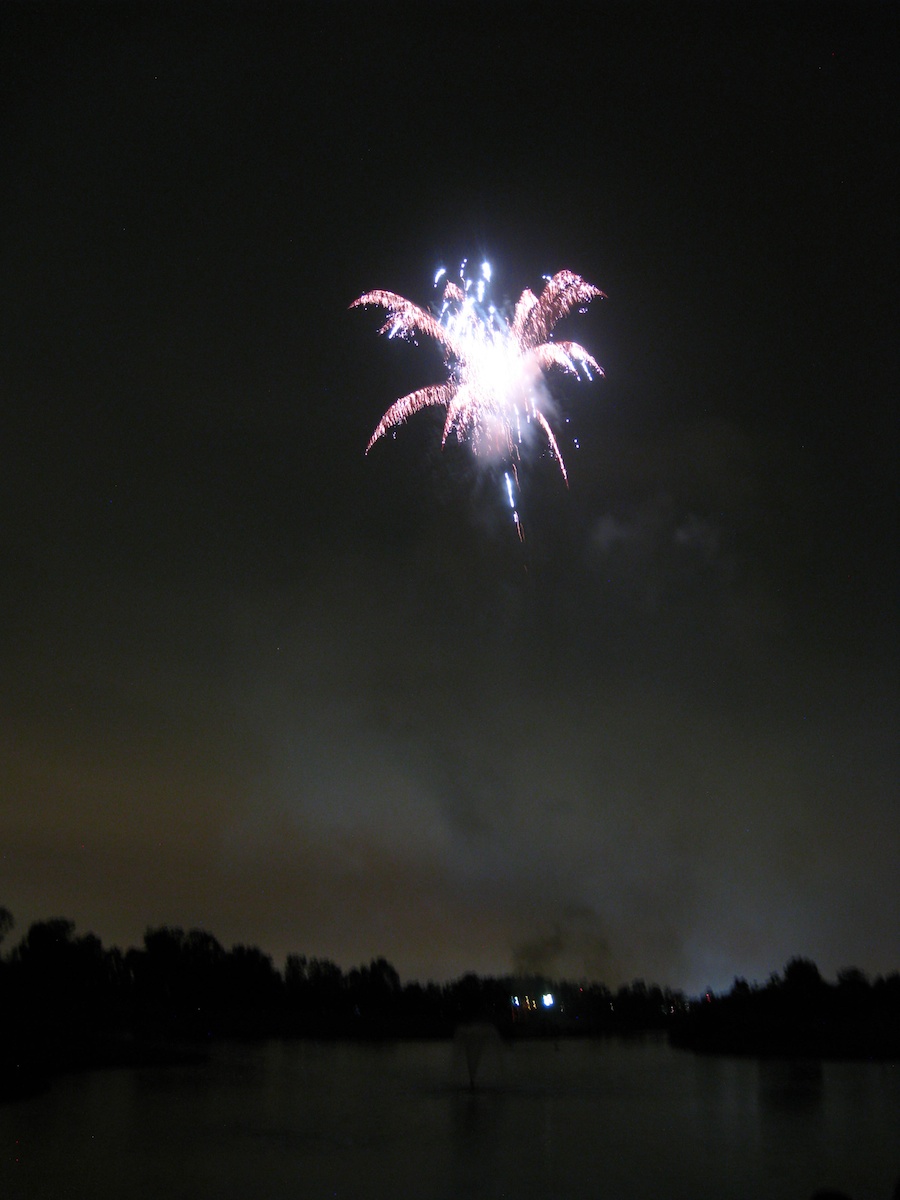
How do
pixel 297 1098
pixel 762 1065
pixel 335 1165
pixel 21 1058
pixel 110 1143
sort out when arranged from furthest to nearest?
pixel 762 1065, pixel 21 1058, pixel 297 1098, pixel 110 1143, pixel 335 1165

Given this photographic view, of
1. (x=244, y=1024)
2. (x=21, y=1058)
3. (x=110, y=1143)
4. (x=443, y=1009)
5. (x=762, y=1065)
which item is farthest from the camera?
(x=443, y=1009)

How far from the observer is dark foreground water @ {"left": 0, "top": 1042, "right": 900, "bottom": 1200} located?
53.1ft

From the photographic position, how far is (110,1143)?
21.0m

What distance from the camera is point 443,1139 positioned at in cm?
2164

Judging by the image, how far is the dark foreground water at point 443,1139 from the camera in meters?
16.2

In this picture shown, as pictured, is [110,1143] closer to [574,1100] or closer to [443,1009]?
[574,1100]

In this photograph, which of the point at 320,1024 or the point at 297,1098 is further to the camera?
the point at 320,1024

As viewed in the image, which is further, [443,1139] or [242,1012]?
[242,1012]

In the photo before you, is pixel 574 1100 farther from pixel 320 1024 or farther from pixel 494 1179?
pixel 320 1024

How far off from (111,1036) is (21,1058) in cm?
1997

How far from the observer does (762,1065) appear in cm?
5691

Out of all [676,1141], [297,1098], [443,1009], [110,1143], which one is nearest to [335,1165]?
[110,1143]

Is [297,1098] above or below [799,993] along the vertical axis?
below

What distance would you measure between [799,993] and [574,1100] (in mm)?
58544
